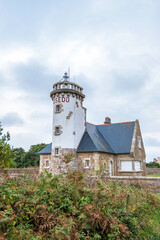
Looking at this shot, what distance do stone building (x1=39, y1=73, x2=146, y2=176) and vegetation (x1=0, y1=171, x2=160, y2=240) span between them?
40.3 ft

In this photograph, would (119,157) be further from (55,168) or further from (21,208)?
(21,208)

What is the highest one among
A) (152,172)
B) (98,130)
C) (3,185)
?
(98,130)

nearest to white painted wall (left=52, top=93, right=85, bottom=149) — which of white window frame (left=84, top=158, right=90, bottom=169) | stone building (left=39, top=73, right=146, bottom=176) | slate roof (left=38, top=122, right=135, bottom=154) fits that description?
Answer: stone building (left=39, top=73, right=146, bottom=176)

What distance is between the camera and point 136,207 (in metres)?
5.77

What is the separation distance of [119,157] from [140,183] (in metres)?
9.69

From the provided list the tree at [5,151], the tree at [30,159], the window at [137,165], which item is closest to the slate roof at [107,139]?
the window at [137,165]

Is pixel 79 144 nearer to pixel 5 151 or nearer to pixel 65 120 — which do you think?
pixel 65 120

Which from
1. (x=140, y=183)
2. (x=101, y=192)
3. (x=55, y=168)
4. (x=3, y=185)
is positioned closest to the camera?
(x=3, y=185)

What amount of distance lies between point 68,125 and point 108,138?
5.89 meters

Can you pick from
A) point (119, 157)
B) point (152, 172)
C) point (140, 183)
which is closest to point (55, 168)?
point (119, 157)

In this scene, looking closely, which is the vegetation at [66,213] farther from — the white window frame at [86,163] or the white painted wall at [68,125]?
the white painted wall at [68,125]

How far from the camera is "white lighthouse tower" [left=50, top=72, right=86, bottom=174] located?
18.8 m

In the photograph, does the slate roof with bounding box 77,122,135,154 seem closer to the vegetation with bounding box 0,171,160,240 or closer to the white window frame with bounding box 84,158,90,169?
the white window frame with bounding box 84,158,90,169

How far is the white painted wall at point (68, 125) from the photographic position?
18844 mm
